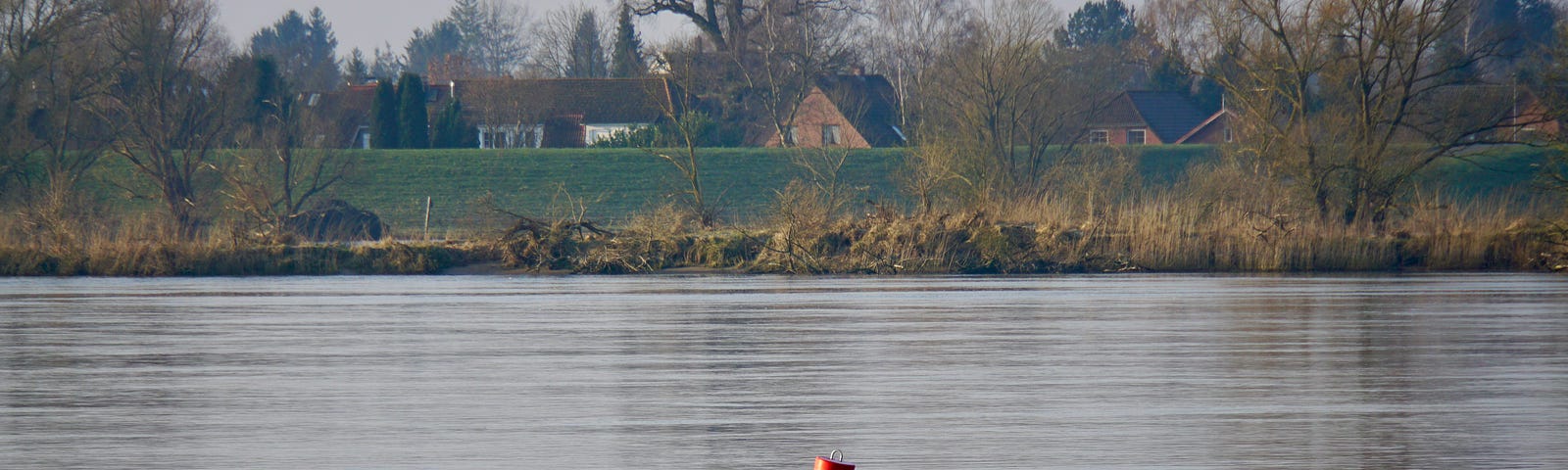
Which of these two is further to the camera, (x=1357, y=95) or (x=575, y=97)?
(x=575, y=97)

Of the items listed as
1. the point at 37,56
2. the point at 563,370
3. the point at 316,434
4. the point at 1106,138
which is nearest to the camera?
the point at 316,434

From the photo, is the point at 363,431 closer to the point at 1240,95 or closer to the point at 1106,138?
the point at 1240,95

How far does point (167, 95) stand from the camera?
36.4 m

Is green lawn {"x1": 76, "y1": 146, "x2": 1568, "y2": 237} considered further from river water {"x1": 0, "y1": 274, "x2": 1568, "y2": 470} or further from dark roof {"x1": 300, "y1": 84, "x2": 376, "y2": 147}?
river water {"x1": 0, "y1": 274, "x2": 1568, "y2": 470}

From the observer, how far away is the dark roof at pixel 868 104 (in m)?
73.0

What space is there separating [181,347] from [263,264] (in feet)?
48.5

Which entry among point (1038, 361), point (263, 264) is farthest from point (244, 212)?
point (1038, 361)

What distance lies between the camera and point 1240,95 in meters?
32.0

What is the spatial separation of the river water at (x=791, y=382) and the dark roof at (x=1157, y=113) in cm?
5772

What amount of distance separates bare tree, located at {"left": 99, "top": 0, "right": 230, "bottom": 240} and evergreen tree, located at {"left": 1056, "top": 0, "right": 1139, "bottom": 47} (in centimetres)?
8293

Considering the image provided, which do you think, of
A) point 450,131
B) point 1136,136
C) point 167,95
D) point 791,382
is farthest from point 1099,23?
point 791,382

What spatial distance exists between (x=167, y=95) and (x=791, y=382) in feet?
91.3

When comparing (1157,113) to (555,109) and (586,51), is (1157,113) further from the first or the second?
(586,51)

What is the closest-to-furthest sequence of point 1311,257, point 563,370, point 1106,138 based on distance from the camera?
point 563,370 → point 1311,257 → point 1106,138
